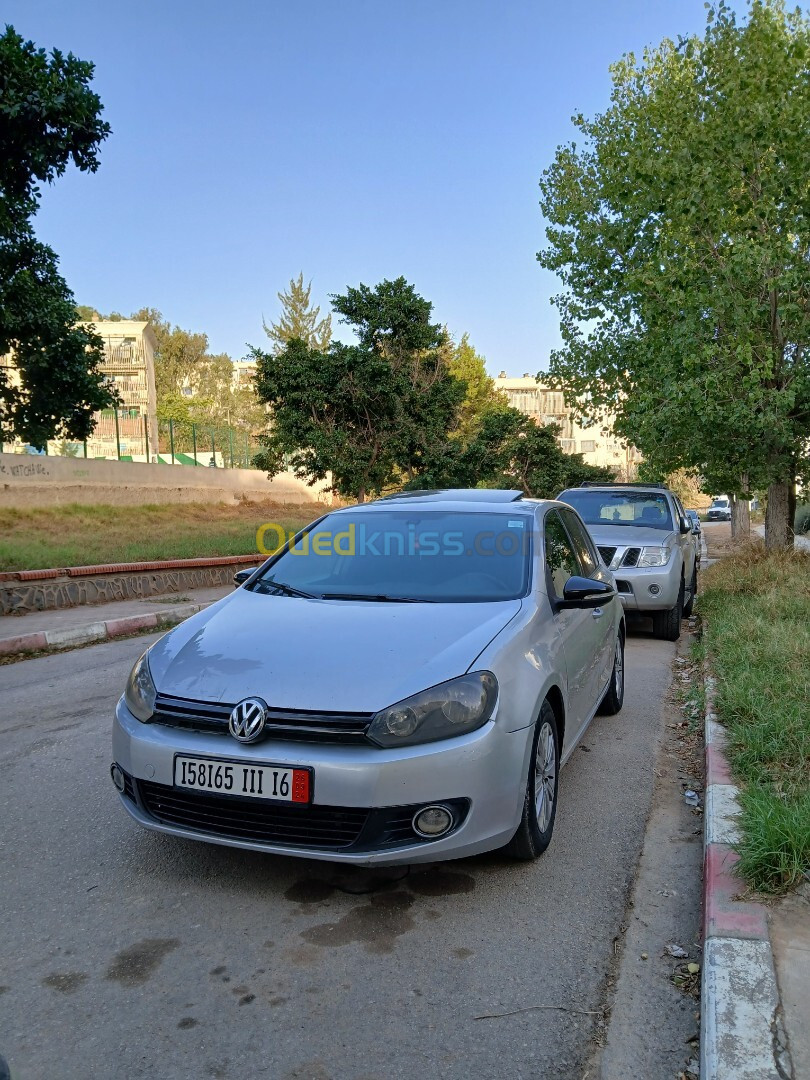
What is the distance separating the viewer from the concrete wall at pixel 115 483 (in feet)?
67.7

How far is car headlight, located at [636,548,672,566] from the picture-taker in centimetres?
906

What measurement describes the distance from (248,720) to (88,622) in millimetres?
7674

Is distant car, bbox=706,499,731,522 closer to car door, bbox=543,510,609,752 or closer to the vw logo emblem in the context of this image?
car door, bbox=543,510,609,752

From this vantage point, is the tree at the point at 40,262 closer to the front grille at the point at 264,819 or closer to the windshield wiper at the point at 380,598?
the windshield wiper at the point at 380,598

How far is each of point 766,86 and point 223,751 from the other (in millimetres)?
12793

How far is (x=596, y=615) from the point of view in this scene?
195 inches

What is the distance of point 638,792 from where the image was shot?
4504 millimetres

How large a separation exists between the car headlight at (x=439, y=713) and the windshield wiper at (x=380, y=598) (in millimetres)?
848

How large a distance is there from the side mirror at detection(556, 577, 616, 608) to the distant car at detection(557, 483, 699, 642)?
185 inches

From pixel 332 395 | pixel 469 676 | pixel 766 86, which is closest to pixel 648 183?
pixel 766 86

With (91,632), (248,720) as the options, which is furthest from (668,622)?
(248,720)

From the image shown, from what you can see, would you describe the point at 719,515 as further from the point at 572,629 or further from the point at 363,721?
the point at 363,721

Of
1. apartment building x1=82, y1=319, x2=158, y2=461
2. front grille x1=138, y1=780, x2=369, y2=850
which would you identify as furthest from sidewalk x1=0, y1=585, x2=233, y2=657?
apartment building x1=82, y1=319, x2=158, y2=461

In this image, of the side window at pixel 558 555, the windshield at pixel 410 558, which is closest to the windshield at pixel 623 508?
the side window at pixel 558 555
